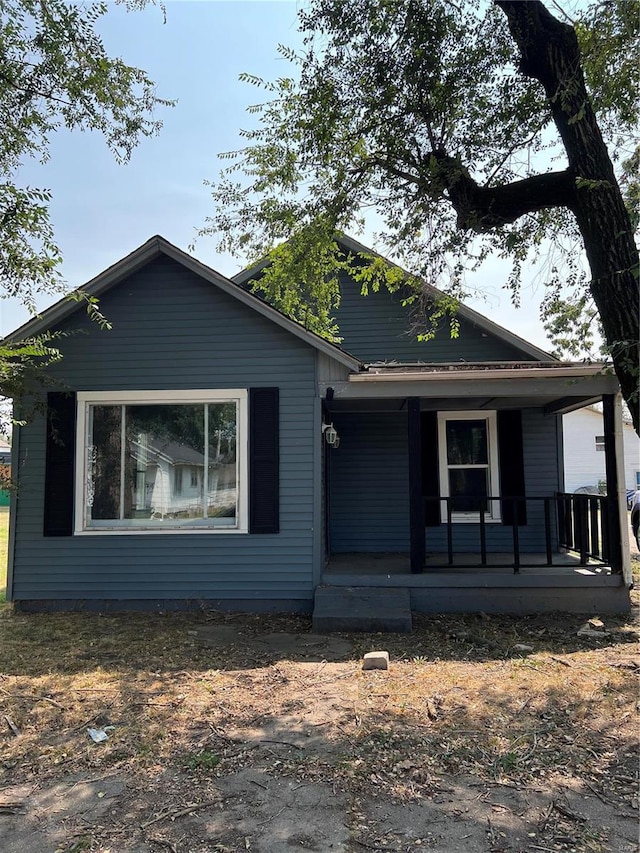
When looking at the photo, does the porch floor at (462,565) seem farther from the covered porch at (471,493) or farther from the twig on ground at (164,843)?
the twig on ground at (164,843)

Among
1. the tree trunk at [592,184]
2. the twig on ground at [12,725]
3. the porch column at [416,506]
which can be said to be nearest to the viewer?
the twig on ground at [12,725]

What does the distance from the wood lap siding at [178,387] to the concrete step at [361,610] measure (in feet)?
1.60

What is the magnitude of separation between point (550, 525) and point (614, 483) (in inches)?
45.7

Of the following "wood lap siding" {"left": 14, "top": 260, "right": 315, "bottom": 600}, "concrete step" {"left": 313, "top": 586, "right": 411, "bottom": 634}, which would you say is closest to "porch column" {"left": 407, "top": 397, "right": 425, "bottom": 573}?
"concrete step" {"left": 313, "top": 586, "right": 411, "bottom": 634}

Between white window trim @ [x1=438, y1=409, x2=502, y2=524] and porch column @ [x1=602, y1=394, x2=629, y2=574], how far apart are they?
6.19 ft

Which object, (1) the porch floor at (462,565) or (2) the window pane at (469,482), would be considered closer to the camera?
(1) the porch floor at (462,565)

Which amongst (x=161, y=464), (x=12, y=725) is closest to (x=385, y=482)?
(x=161, y=464)

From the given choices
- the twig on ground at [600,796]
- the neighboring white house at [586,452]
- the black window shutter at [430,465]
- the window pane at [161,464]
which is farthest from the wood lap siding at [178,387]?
the neighboring white house at [586,452]

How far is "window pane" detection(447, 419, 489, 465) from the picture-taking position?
899 cm

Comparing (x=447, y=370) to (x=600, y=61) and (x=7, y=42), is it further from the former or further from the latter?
(x=7, y=42)

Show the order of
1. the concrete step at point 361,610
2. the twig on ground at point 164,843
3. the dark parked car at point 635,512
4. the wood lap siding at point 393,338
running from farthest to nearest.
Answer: the dark parked car at point 635,512 < the wood lap siding at point 393,338 < the concrete step at point 361,610 < the twig on ground at point 164,843

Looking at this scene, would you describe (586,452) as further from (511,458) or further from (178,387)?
(178,387)

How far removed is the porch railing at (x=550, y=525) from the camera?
7199 mm

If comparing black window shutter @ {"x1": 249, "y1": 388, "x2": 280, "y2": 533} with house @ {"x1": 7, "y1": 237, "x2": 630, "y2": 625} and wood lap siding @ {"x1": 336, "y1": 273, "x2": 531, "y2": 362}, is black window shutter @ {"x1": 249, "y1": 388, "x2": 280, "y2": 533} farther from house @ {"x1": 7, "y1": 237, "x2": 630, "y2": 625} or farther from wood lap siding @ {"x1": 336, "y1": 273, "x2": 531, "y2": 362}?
wood lap siding @ {"x1": 336, "y1": 273, "x2": 531, "y2": 362}
